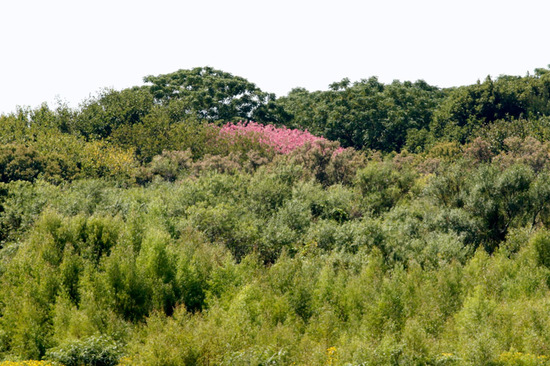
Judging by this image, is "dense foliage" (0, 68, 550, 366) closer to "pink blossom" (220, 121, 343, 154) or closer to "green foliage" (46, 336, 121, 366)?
"green foliage" (46, 336, 121, 366)

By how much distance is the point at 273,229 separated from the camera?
Result: 42531 millimetres

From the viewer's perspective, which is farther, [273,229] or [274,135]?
[274,135]

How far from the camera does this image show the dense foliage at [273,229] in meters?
25.4

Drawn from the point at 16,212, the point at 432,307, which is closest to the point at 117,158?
the point at 16,212

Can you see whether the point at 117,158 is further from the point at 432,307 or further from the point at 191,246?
the point at 432,307

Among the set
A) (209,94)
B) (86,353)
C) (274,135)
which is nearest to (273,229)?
(86,353)

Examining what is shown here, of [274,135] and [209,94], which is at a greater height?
[209,94]

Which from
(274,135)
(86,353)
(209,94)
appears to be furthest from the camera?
(209,94)

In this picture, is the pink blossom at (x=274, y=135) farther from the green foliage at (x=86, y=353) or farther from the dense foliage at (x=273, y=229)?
the green foliage at (x=86, y=353)

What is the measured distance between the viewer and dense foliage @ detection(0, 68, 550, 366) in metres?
25.4

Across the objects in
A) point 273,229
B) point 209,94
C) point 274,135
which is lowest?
point 273,229

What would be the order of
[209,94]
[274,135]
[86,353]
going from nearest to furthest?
[86,353]
[274,135]
[209,94]

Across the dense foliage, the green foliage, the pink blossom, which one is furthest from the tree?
the green foliage

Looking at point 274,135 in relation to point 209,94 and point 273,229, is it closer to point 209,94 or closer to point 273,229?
point 209,94
